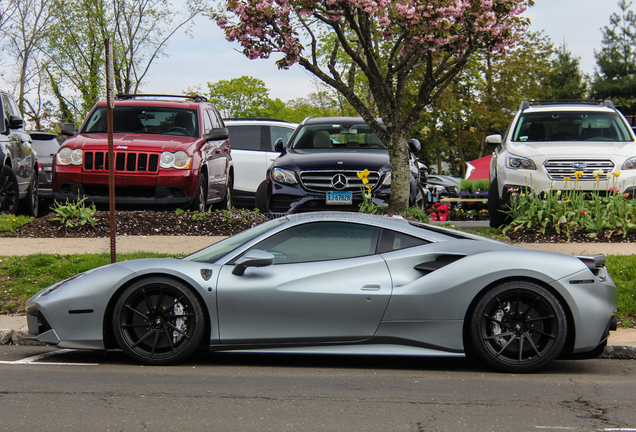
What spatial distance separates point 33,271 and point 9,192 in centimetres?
526

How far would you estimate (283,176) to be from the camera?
11375mm

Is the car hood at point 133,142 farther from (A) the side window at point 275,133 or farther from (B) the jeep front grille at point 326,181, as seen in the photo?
(A) the side window at point 275,133

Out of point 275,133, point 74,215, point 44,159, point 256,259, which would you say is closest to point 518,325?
point 256,259

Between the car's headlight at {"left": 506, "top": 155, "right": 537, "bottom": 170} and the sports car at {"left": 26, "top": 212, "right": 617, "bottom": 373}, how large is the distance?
6080 millimetres

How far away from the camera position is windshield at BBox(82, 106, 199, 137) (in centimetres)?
1287

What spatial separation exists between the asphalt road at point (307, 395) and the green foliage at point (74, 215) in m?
5.22

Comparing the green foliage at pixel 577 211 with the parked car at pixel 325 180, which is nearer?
the green foliage at pixel 577 211

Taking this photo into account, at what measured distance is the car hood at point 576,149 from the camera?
11.4 meters

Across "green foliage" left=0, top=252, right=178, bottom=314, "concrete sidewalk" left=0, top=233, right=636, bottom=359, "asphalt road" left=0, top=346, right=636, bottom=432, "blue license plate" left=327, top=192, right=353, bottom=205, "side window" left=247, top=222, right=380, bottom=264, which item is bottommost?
"asphalt road" left=0, top=346, right=636, bottom=432

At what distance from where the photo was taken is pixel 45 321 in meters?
5.73

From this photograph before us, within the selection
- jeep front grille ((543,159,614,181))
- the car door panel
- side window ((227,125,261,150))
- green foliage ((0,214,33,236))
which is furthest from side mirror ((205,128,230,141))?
the car door panel

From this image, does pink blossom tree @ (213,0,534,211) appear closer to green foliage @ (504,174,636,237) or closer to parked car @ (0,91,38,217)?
green foliage @ (504,174,636,237)

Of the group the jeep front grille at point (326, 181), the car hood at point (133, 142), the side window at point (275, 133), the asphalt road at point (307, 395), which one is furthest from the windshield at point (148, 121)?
the asphalt road at point (307, 395)

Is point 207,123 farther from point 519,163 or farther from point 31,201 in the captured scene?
point 519,163
